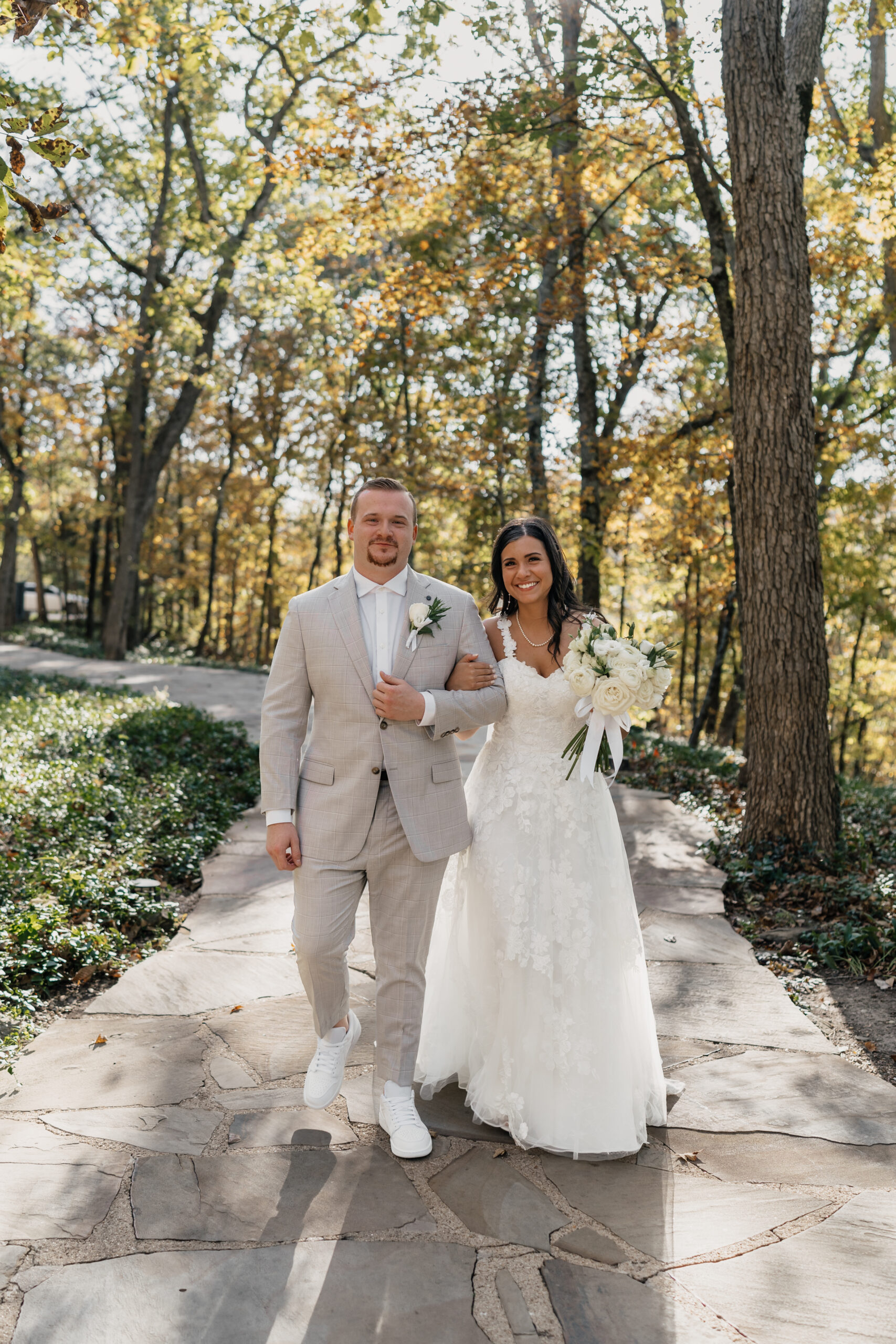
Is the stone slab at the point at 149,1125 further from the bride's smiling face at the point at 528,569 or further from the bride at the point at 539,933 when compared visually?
the bride's smiling face at the point at 528,569

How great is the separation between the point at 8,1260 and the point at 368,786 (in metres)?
1.66

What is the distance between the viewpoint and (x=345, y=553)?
34.1 meters

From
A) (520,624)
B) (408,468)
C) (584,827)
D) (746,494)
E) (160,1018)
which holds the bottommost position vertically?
(160,1018)

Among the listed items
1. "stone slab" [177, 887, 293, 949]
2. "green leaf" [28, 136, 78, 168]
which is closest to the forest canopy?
"green leaf" [28, 136, 78, 168]

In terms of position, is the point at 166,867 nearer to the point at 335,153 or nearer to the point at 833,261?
the point at 335,153

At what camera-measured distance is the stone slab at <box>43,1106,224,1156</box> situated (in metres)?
3.28

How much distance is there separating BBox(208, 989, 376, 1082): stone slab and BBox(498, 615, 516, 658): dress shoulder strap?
5.11 ft

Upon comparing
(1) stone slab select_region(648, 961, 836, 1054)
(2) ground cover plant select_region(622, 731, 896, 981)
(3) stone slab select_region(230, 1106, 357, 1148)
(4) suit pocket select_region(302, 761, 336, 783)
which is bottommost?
(3) stone slab select_region(230, 1106, 357, 1148)

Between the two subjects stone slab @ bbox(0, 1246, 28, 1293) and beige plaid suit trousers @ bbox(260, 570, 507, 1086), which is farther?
beige plaid suit trousers @ bbox(260, 570, 507, 1086)

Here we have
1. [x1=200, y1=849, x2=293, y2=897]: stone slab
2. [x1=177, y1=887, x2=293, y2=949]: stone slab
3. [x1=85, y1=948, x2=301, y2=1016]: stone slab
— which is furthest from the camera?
[x1=200, y1=849, x2=293, y2=897]: stone slab

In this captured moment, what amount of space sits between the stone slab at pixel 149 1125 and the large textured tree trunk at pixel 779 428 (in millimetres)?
4573

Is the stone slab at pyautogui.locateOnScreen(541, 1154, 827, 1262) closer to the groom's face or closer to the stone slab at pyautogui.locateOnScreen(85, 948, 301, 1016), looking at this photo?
the stone slab at pyautogui.locateOnScreen(85, 948, 301, 1016)

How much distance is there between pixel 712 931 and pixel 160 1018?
3.06m

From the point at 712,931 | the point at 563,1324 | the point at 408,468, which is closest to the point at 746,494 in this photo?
the point at 712,931
